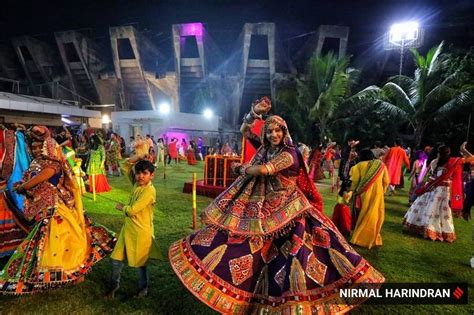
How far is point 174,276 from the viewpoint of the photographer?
3.91 m

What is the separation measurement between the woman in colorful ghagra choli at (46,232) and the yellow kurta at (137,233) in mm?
638

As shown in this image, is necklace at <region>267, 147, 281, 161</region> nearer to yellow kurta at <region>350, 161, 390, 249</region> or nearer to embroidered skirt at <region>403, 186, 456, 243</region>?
yellow kurta at <region>350, 161, 390, 249</region>

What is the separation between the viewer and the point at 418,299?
11.7 ft

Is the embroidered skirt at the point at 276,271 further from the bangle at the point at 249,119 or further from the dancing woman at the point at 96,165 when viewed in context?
the dancing woman at the point at 96,165

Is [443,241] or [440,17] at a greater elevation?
[440,17]

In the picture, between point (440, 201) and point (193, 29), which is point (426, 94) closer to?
point (440, 201)

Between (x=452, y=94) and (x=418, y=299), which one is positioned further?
(x=452, y=94)

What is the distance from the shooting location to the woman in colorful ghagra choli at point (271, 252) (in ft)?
8.40

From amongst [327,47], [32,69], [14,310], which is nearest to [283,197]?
[14,310]

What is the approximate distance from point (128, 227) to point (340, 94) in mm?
17423

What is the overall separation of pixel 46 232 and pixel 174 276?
1.64 metres

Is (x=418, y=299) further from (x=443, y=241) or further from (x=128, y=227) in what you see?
(x=128, y=227)

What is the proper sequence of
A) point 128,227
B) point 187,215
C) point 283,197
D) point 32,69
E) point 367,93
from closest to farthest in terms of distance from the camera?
point 283,197, point 128,227, point 187,215, point 367,93, point 32,69

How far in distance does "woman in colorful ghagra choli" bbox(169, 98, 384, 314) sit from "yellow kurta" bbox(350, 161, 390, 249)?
8.45 feet
